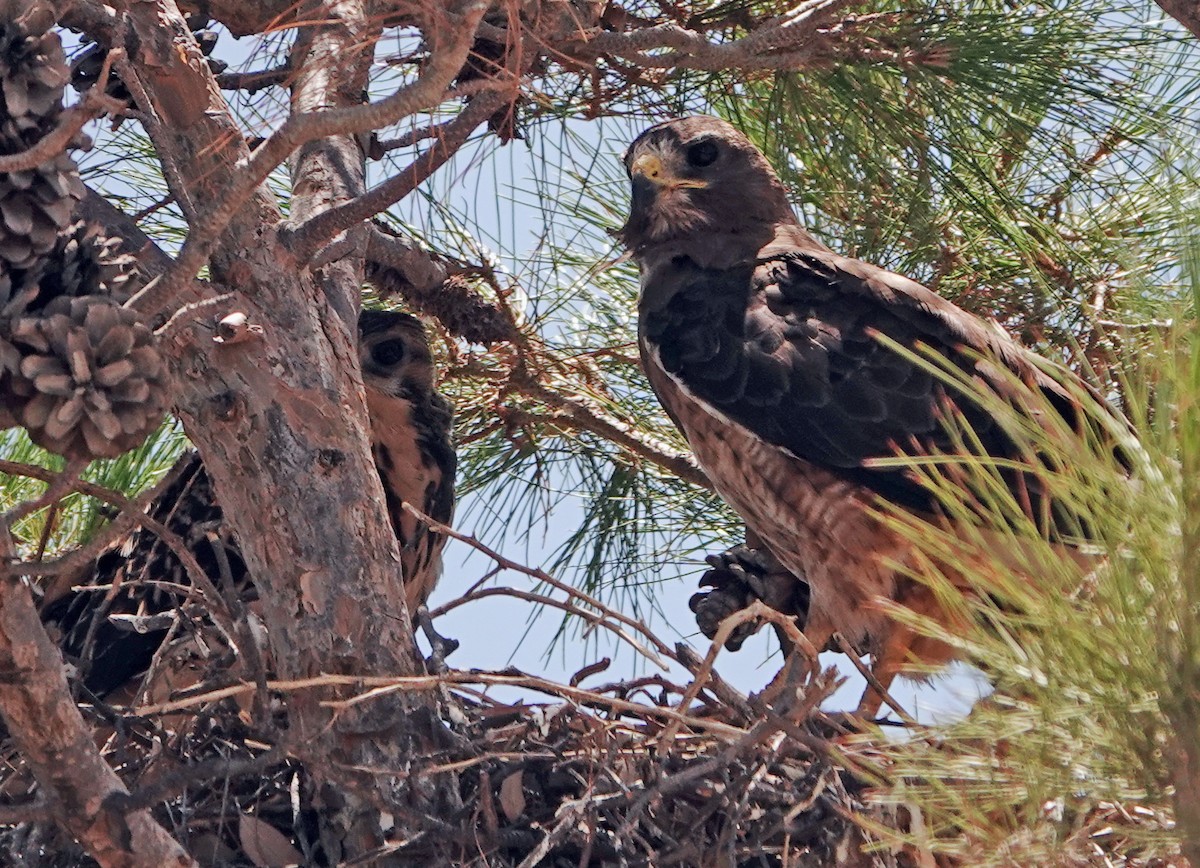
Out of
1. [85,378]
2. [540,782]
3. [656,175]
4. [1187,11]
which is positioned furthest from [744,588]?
[85,378]

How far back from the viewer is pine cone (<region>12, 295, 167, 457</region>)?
5.77 ft

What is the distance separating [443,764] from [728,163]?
185 cm

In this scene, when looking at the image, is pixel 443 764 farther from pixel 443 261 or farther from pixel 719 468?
pixel 443 261

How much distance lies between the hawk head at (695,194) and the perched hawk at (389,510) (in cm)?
64

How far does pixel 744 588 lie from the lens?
393 centimetres

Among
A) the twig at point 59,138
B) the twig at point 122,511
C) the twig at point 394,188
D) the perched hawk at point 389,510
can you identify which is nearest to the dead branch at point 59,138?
the twig at point 59,138

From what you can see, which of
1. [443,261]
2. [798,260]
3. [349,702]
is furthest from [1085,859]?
[443,261]

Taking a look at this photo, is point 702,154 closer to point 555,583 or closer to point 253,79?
point 253,79

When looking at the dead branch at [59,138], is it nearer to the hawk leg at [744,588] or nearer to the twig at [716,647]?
the twig at [716,647]

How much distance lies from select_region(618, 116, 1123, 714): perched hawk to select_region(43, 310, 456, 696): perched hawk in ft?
1.99

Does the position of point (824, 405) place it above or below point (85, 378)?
above

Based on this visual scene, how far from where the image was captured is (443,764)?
8.79 ft

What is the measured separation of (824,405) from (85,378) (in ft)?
6.48

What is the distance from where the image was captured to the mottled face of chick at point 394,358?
3975 mm
